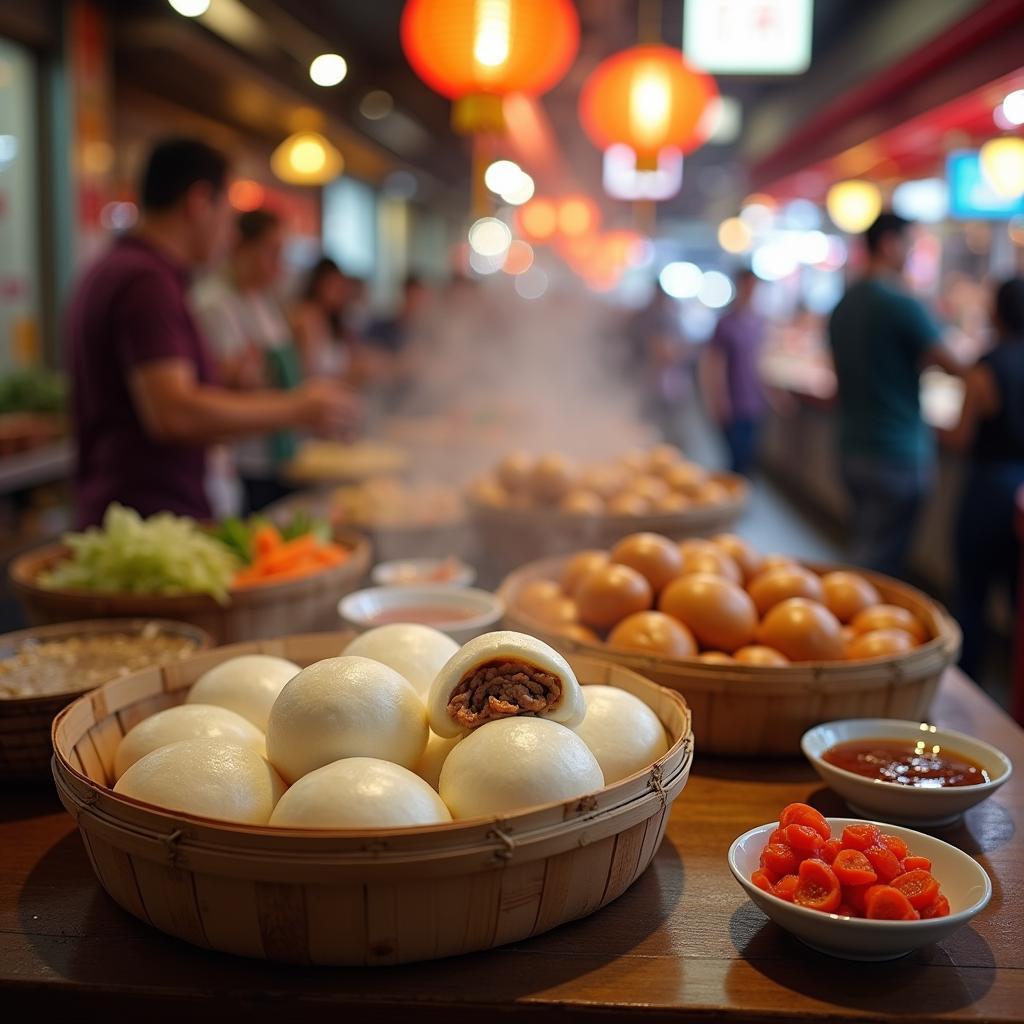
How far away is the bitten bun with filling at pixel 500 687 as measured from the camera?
1.33 metres

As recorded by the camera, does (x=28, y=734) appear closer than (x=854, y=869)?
No

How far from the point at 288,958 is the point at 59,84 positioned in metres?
6.68

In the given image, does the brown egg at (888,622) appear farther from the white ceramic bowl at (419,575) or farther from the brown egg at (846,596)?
the white ceramic bowl at (419,575)

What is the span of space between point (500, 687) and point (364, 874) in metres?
0.32

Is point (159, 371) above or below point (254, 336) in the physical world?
below

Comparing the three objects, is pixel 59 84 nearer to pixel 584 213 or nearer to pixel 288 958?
pixel 288 958

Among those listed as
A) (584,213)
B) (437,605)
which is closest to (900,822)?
(437,605)

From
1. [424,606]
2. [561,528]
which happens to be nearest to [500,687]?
[424,606]

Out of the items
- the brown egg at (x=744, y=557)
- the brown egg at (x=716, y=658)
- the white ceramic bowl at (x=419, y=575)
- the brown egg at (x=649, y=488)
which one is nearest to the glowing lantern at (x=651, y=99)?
the brown egg at (x=649, y=488)

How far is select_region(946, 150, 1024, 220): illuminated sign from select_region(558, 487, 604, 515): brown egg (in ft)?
22.5

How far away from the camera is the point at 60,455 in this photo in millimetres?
5473

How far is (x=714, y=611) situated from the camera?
6.34 ft

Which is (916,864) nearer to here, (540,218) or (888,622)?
(888,622)

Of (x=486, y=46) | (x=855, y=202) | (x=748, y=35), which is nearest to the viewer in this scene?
(x=486, y=46)
